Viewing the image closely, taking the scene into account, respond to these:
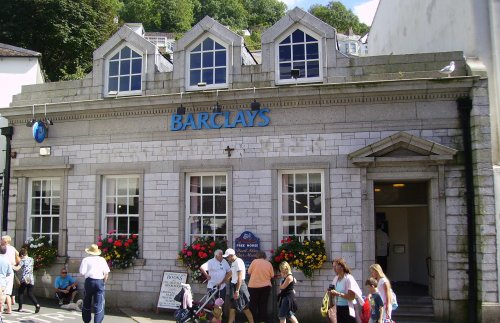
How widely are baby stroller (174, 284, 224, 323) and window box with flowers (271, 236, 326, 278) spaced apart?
170 cm

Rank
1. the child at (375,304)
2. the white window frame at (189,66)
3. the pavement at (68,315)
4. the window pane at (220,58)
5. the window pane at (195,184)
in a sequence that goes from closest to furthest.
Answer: the child at (375,304)
the pavement at (68,315)
the white window frame at (189,66)
the window pane at (195,184)
the window pane at (220,58)

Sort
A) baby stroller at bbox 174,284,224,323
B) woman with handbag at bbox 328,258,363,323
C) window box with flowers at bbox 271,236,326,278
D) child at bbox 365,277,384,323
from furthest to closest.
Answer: window box with flowers at bbox 271,236,326,278 → baby stroller at bbox 174,284,224,323 → woman with handbag at bbox 328,258,363,323 → child at bbox 365,277,384,323

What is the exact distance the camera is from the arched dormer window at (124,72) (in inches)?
547

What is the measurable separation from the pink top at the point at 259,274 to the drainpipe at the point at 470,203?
14.5ft

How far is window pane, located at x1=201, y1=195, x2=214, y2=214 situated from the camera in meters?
13.0

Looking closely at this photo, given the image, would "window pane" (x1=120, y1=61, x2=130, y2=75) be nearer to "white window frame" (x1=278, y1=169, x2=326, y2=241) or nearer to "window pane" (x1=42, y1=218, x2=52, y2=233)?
"window pane" (x1=42, y1=218, x2=52, y2=233)

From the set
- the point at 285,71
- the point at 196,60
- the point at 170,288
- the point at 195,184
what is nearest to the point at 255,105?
the point at 285,71

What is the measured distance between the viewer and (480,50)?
456 inches

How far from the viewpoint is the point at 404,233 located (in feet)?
49.9

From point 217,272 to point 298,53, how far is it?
19.0 feet

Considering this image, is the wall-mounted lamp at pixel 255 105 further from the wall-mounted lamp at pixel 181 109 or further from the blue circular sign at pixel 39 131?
the blue circular sign at pixel 39 131

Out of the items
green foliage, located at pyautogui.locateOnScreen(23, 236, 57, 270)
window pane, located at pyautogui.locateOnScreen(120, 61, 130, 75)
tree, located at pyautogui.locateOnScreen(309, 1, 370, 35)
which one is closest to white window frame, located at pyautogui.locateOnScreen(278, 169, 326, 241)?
window pane, located at pyautogui.locateOnScreen(120, 61, 130, 75)

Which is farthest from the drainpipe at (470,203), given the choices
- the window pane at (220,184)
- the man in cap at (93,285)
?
the man in cap at (93,285)

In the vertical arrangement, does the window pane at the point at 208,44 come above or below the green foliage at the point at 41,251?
above
